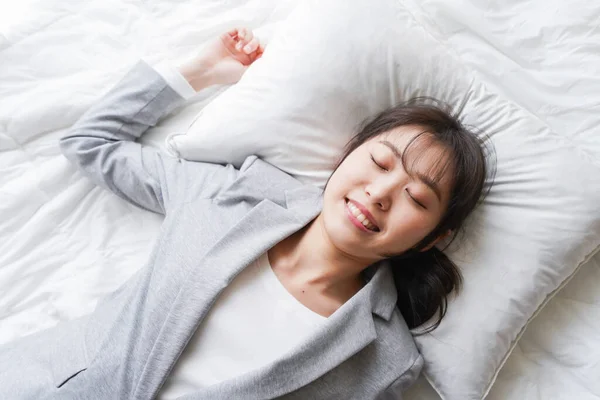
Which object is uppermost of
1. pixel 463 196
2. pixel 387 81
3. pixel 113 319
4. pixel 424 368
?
pixel 387 81

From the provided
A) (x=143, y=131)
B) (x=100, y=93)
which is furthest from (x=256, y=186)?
(x=100, y=93)

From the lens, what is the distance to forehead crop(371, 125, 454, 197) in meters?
0.94

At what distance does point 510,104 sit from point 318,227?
1.44ft

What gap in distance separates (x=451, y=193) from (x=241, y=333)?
44 cm

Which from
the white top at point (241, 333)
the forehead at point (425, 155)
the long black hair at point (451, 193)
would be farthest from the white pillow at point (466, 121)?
the white top at point (241, 333)

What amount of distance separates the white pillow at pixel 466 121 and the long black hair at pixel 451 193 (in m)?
0.02

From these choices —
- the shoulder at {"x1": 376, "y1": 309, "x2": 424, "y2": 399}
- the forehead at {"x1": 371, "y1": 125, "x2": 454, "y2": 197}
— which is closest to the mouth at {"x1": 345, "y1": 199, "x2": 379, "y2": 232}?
the forehead at {"x1": 371, "y1": 125, "x2": 454, "y2": 197}

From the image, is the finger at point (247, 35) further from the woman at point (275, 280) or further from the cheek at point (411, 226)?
the cheek at point (411, 226)

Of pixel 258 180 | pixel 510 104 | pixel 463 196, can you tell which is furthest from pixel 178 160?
pixel 510 104

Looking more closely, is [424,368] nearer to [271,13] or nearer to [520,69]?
[520,69]

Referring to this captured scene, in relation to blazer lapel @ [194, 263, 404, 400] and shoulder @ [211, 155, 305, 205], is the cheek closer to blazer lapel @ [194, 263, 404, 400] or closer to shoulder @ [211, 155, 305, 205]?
blazer lapel @ [194, 263, 404, 400]

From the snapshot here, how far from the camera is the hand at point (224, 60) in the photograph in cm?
117

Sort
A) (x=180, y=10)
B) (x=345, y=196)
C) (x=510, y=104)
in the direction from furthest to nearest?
(x=180, y=10)
(x=510, y=104)
(x=345, y=196)

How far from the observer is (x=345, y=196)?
0.96 meters
